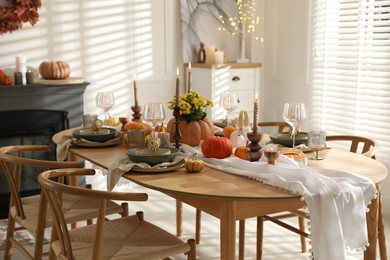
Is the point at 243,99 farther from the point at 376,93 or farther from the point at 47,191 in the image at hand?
the point at 47,191

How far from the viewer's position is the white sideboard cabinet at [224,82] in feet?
16.8

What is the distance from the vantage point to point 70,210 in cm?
296

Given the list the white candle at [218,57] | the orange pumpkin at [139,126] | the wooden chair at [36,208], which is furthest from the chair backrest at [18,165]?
the white candle at [218,57]

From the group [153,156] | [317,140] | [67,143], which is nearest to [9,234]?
[67,143]

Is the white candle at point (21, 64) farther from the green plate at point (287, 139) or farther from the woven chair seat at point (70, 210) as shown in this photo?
the green plate at point (287, 139)

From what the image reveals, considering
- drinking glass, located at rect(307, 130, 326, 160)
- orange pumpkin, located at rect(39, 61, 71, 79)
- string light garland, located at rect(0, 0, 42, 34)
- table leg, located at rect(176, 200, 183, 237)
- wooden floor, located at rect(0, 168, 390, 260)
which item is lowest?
wooden floor, located at rect(0, 168, 390, 260)

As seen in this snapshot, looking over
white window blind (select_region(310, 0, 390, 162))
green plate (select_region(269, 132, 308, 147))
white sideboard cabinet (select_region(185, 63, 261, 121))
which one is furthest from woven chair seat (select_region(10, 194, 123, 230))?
white window blind (select_region(310, 0, 390, 162))

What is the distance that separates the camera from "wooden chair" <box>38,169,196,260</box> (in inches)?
86.2

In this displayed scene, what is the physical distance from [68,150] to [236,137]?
91cm

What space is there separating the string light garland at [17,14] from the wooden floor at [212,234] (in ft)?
4.84

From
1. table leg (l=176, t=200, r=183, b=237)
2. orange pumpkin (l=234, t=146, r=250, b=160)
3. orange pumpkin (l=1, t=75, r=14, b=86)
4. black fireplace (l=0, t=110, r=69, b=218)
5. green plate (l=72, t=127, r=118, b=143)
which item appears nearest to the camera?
orange pumpkin (l=234, t=146, r=250, b=160)

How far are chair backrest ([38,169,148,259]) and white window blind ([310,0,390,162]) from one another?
2753mm

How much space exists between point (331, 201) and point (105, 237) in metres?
1.04

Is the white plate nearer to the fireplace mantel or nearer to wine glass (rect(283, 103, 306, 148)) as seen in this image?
the fireplace mantel
